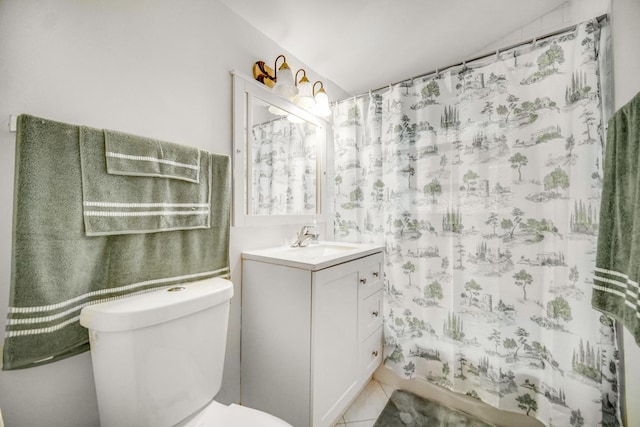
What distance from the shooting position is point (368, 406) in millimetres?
1572

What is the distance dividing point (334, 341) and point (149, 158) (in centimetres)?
117

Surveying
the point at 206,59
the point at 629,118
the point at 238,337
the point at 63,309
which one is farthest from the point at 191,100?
the point at 629,118

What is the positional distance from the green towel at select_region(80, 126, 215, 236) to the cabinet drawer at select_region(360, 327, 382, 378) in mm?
1200

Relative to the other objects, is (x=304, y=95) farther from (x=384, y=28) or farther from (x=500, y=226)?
(x=500, y=226)

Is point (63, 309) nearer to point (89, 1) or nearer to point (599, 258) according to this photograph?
point (89, 1)

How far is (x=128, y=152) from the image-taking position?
91 cm

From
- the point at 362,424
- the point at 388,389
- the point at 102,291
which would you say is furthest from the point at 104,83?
the point at 388,389

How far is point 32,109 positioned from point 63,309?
2.07 feet

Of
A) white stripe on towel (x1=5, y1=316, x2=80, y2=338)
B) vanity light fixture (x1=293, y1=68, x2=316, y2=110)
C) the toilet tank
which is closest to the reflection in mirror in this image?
vanity light fixture (x1=293, y1=68, x2=316, y2=110)

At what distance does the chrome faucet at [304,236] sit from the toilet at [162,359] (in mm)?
743

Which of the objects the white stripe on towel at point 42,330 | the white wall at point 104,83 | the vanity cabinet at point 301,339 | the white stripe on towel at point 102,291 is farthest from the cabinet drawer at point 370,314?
the white stripe on towel at point 42,330

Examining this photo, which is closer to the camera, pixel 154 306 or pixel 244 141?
pixel 154 306

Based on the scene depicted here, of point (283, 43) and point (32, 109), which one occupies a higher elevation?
point (283, 43)

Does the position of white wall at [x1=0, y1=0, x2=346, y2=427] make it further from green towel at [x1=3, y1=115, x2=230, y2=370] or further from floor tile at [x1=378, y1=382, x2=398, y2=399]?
floor tile at [x1=378, y1=382, x2=398, y2=399]
